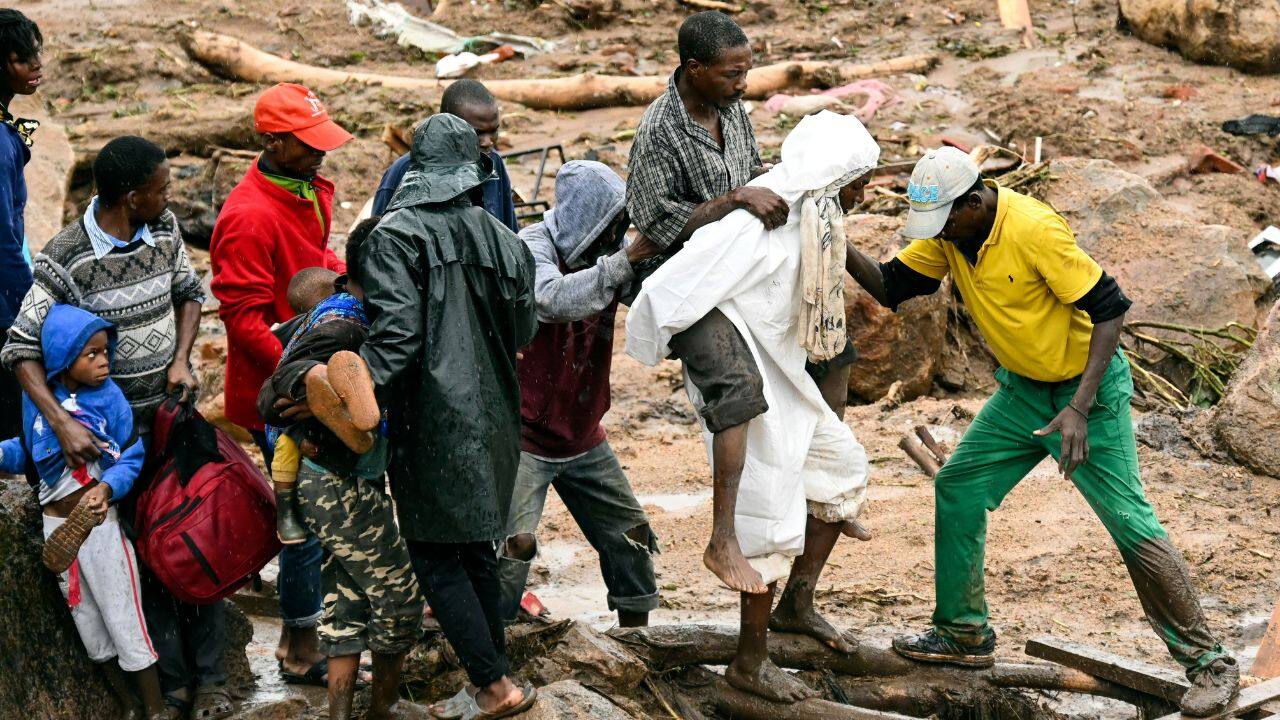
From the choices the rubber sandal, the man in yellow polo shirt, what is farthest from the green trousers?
the rubber sandal

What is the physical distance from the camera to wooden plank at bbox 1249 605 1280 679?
4.50m

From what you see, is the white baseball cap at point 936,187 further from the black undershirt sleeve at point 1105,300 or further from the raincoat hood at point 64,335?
the raincoat hood at point 64,335

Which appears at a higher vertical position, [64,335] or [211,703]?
[64,335]

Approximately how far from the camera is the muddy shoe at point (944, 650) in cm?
446

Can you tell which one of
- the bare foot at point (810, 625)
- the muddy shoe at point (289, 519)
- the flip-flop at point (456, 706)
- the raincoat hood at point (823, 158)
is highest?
the raincoat hood at point (823, 158)

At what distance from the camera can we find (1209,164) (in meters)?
10.7

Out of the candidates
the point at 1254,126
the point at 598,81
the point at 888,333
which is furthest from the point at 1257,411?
the point at 598,81

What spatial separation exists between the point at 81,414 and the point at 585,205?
1.72 meters

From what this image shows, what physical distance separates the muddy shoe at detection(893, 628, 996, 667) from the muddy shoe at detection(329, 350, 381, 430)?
2.24m

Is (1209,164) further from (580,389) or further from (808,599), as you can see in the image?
(580,389)

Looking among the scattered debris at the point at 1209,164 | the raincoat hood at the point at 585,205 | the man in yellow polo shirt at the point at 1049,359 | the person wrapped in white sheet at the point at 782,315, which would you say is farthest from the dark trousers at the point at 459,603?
the scattered debris at the point at 1209,164

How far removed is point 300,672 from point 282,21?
480 inches

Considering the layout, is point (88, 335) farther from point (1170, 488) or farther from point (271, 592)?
point (1170, 488)

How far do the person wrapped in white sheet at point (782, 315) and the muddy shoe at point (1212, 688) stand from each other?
127 centimetres
